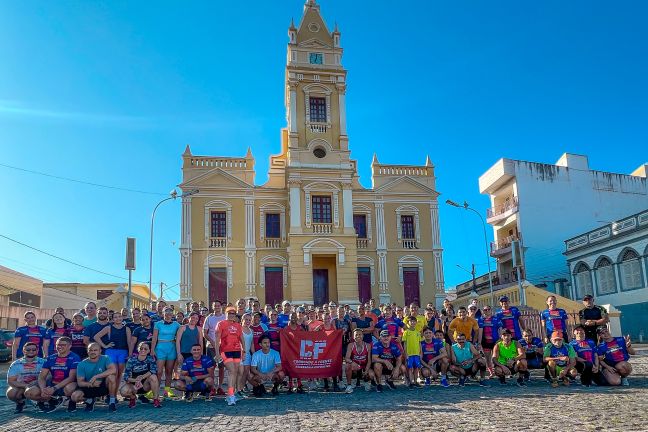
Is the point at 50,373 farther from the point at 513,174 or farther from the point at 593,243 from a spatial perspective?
the point at 513,174

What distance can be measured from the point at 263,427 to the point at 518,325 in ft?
25.9

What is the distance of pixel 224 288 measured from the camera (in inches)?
1120

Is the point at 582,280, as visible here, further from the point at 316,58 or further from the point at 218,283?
the point at 218,283

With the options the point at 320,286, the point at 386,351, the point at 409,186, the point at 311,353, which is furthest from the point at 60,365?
the point at 409,186

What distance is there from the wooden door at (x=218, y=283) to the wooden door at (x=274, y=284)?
223 cm

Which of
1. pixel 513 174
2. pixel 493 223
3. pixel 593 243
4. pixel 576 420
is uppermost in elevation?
pixel 513 174

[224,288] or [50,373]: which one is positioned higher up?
[224,288]

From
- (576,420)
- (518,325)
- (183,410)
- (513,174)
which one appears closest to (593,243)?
(513,174)

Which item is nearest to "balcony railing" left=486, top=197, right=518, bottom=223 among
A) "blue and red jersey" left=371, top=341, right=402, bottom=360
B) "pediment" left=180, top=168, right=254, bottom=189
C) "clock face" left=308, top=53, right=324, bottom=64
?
"clock face" left=308, top=53, right=324, bottom=64

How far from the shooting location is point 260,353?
11.1m

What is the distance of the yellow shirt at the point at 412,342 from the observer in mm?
11812

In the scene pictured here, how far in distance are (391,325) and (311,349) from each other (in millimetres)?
2021

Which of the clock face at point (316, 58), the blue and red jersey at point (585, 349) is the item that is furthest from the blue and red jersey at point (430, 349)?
the clock face at point (316, 58)

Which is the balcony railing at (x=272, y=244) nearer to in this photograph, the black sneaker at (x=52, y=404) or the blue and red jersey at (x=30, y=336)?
the blue and red jersey at (x=30, y=336)
